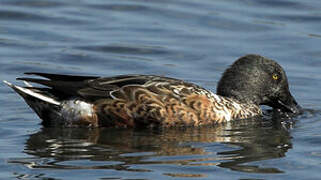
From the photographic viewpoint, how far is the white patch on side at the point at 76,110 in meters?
11.0

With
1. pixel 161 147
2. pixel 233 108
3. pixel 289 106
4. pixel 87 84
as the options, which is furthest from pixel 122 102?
pixel 289 106

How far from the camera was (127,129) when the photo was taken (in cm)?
1098

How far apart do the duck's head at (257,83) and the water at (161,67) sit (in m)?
0.31

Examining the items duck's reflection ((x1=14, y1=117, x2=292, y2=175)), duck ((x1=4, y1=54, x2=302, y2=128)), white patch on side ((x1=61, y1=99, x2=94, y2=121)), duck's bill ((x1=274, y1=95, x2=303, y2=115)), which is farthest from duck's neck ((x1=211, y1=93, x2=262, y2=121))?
white patch on side ((x1=61, y1=99, x2=94, y2=121))

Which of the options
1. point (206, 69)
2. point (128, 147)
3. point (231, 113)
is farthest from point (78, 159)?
point (206, 69)

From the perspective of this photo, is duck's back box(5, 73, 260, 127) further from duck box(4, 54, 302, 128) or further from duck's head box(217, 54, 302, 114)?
duck's head box(217, 54, 302, 114)

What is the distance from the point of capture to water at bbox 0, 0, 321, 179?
916cm

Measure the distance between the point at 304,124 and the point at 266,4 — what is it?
685cm

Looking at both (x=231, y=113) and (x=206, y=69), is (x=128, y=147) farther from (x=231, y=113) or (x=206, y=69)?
(x=206, y=69)

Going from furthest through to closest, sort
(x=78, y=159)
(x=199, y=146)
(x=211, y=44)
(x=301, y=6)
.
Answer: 1. (x=301, y=6)
2. (x=211, y=44)
3. (x=199, y=146)
4. (x=78, y=159)

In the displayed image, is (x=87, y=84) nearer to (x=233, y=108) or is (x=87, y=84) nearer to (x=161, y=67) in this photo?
(x=233, y=108)

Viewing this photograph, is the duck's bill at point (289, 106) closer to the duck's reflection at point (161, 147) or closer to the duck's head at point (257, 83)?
→ the duck's head at point (257, 83)

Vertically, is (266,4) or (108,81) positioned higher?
(266,4)

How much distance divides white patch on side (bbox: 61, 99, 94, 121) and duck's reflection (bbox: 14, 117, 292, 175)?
0.17 meters
